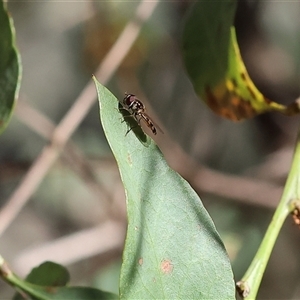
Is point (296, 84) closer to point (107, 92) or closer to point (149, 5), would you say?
point (149, 5)

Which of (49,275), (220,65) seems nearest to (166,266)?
(49,275)

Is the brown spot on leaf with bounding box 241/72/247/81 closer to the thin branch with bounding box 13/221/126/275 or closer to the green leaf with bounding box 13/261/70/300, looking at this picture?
the green leaf with bounding box 13/261/70/300

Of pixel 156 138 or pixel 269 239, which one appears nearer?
pixel 269 239

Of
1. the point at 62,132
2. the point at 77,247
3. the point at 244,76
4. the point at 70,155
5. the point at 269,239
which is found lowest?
the point at 77,247

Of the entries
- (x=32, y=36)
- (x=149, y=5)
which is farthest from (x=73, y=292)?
(x=32, y=36)

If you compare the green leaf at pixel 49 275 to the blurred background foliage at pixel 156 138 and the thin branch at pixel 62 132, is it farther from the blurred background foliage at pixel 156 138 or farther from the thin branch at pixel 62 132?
the blurred background foliage at pixel 156 138

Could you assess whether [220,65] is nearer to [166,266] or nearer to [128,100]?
[128,100]

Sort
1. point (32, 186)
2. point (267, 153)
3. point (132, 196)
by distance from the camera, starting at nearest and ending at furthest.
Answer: point (132, 196) → point (32, 186) → point (267, 153)
